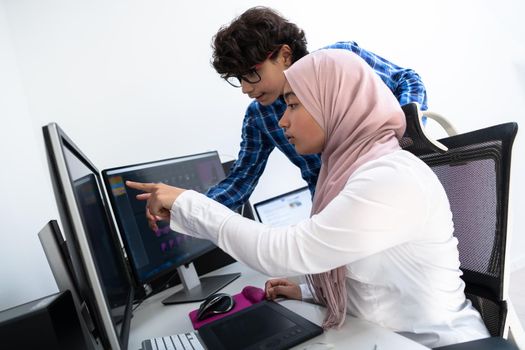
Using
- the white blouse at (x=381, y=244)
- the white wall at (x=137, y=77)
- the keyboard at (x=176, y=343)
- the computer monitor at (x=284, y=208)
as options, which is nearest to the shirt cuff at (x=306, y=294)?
the white blouse at (x=381, y=244)

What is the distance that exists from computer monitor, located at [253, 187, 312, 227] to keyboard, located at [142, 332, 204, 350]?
83 centimetres

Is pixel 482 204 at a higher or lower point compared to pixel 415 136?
lower

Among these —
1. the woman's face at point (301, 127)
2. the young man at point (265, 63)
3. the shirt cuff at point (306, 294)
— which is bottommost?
the shirt cuff at point (306, 294)

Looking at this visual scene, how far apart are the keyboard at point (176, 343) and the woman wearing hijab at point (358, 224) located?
20cm

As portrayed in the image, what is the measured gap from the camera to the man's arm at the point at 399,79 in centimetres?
117

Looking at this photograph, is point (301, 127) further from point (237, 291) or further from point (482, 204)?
point (237, 291)

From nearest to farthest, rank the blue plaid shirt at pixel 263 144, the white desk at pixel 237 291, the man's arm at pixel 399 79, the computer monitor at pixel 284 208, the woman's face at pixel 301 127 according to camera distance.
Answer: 1. the white desk at pixel 237 291
2. the woman's face at pixel 301 127
3. the man's arm at pixel 399 79
4. the blue plaid shirt at pixel 263 144
5. the computer monitor at pixel 284 208

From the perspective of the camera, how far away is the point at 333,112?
91 cm

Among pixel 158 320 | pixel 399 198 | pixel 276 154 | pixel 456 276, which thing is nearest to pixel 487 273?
pixel 456 276

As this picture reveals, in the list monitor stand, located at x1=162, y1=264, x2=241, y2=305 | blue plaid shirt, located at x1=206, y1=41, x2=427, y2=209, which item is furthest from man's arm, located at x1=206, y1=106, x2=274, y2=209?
monitor stand, located at x1=162, y1=264, x2=241, y2=305

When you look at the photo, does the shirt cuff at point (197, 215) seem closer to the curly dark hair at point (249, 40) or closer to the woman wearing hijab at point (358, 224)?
the woman wearing hijab at point (358, 224)

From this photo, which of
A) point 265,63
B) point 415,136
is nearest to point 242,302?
point 415,136

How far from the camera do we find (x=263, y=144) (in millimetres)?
1544

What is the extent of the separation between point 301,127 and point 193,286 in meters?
0.72
